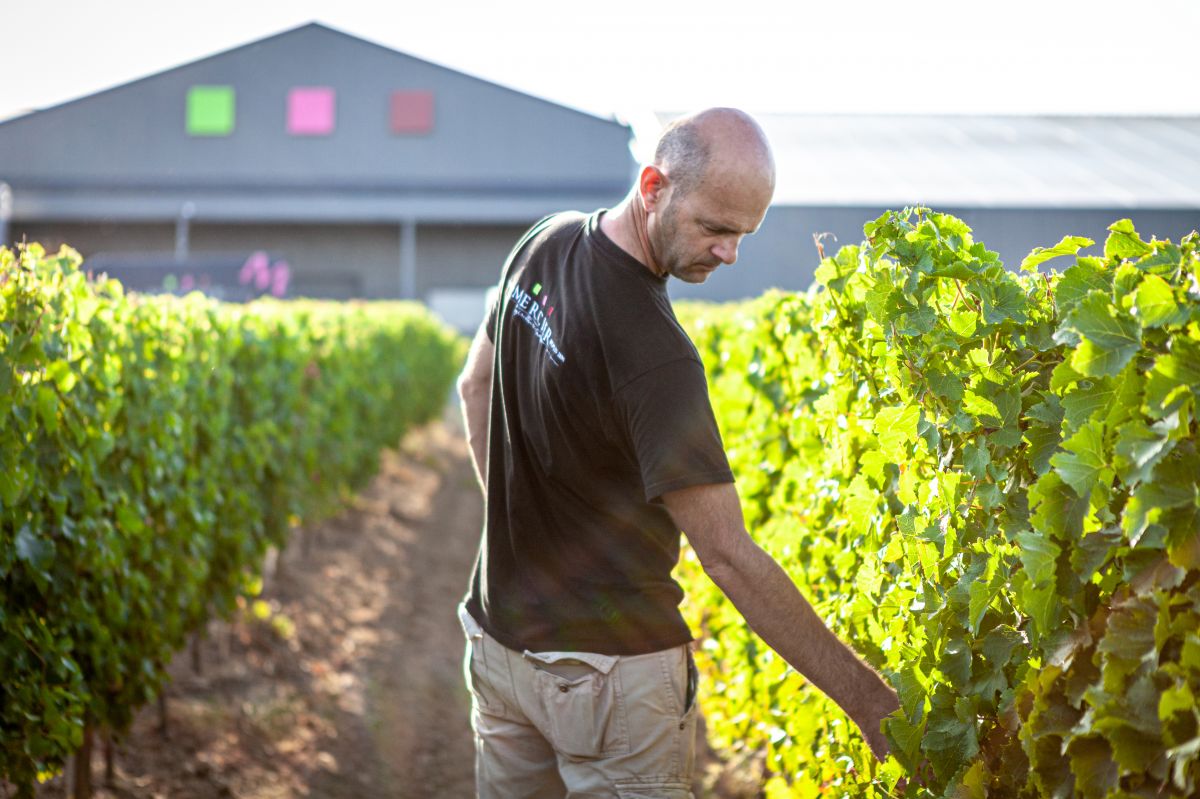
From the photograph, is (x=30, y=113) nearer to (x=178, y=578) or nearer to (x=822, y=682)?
(x=178, y=578)

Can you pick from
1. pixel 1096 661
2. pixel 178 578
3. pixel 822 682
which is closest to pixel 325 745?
pixel 178 578

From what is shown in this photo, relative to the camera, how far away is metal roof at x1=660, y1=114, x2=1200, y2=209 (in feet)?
74.5

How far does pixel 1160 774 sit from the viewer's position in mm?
1521

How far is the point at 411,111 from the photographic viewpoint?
3122 cm

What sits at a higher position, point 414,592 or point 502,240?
point 502,240

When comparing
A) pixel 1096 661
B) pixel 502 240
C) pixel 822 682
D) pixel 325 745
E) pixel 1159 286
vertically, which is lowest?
pixel 325 745

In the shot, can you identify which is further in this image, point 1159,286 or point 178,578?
point 178,578

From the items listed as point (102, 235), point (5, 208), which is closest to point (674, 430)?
point (5, 208)

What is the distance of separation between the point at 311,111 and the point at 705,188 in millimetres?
30746

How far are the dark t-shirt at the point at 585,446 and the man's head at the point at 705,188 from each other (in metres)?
0.10

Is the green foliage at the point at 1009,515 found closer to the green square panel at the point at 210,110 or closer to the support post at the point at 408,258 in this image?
the support post at the point at 408,258

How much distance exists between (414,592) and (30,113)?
2699 cm

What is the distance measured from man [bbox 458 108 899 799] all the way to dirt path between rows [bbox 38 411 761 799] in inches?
99.5

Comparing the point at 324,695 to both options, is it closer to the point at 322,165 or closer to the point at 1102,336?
the point at 1102,336
